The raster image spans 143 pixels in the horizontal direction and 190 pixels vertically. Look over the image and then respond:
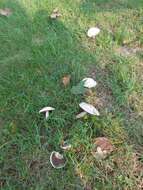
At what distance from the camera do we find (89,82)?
2107mm

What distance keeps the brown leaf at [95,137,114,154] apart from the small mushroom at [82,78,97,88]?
0.42 metres

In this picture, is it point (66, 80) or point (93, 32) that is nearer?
point (66, 80)

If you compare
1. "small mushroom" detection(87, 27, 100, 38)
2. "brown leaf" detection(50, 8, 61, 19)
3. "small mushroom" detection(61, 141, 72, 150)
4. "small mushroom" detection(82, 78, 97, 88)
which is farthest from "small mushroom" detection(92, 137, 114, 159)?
"brown leaf" detection(50, 8, 61, 19)

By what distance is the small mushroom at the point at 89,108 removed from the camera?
6.21 ft

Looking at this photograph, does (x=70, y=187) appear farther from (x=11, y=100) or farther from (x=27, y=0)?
(x=27, y=0)

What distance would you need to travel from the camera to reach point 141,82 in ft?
7.16

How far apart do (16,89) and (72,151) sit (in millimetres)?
632

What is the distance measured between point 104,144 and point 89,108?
0.82ft

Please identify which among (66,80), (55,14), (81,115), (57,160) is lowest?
(57,160)

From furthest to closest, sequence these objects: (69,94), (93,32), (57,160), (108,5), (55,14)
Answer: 1. (108,5)
2. (55,14)
3. (93,32)
4. (69,94)
5. (57,160)

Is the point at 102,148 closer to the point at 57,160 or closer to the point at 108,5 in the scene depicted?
the point at 57,160

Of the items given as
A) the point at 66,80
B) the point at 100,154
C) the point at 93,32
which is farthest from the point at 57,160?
the point at 93,32

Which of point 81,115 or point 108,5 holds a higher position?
point 108,5

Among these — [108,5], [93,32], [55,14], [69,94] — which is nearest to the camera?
[69,94]
